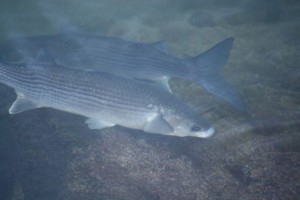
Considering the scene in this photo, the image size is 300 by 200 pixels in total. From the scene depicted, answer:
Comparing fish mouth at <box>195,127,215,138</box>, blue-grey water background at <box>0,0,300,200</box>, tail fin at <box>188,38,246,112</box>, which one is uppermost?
tail fin at <box>188,38,246,112</box>

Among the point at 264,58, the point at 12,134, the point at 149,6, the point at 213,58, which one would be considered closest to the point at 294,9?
the point at 264,58

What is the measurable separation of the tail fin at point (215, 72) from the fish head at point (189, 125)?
0.78m

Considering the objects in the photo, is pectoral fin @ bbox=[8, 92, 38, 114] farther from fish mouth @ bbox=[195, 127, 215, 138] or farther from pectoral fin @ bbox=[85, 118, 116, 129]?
fish mouth @ bbox=[195, 127, 215, 138]

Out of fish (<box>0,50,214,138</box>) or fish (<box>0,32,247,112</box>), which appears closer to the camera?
fish (<box>0,50,214,138</box>)

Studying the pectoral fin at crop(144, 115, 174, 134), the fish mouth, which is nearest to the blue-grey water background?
the fish mouth

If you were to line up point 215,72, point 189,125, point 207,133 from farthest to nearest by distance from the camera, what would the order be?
1. point 215,72
2. point 189,125
3. point 207,133

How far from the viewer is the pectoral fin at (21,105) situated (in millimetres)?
5324

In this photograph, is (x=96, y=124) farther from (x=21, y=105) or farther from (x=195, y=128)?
(x=195, y=128)

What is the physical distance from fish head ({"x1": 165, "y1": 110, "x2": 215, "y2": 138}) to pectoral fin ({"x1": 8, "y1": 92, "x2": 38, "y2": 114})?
2.73 m

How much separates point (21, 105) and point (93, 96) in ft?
4.80

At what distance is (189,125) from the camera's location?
16.4 feet

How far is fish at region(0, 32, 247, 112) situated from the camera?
6.16m

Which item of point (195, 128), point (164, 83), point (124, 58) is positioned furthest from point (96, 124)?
point (124, 58)

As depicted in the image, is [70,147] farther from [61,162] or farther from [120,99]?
[120,99]
